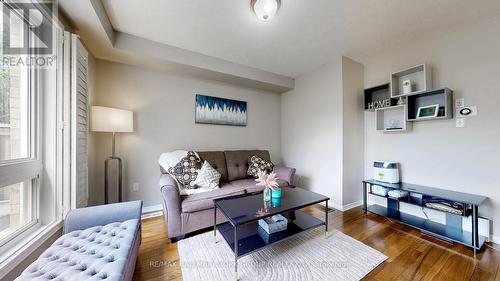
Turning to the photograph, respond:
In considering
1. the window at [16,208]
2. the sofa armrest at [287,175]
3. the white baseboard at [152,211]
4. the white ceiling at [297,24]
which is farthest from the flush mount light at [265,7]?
the white baseboard at [152,211]

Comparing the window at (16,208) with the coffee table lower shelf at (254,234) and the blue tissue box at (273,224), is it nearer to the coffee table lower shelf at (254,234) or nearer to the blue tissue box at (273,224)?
the coffee table lower shelf at (254,234)

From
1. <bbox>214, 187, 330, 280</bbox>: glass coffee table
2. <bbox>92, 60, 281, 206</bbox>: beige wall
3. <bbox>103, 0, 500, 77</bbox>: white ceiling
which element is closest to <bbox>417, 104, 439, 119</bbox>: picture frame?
<bbox>103, 0, 500, 77</bbox>: white ceiling

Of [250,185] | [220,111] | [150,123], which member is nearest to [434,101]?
[250,185]

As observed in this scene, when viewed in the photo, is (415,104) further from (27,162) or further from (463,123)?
(27,162)

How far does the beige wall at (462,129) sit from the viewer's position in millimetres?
1815

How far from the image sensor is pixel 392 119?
2584 millimetres

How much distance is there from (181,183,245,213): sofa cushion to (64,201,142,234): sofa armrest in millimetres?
470

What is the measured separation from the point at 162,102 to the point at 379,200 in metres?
3.56

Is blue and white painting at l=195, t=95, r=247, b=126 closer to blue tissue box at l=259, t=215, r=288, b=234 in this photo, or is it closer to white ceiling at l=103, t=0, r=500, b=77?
white ceiling at l=103, t=0, r=500, b=77

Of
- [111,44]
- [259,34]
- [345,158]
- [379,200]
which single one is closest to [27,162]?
[111,44]

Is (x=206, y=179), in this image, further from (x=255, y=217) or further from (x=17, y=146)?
(x=17, y=146)

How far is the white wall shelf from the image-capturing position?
2.36 m

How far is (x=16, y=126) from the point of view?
1.25 meters

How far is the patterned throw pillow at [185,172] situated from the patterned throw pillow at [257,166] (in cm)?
86
